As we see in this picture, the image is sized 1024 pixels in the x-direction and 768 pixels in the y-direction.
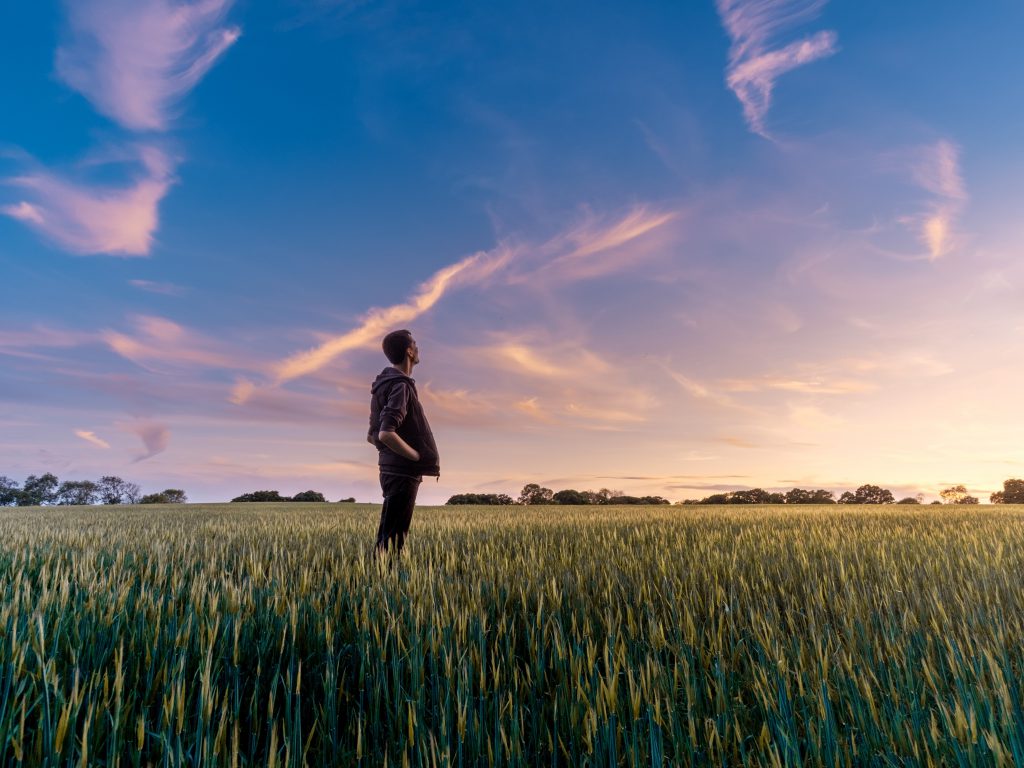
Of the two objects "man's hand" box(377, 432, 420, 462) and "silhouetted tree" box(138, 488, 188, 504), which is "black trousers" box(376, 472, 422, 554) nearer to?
"man's hand" box(377, 432, 420, 462)

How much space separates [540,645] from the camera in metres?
2.73

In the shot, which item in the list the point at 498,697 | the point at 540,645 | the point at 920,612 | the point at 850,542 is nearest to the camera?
the point at 498,697

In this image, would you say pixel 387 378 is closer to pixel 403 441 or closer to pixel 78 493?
pixel 403 441

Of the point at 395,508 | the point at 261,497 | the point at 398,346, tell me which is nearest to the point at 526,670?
the point at 395,508

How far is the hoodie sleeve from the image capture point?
180 inches

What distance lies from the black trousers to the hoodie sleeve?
54 cm

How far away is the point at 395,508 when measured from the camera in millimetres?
4992

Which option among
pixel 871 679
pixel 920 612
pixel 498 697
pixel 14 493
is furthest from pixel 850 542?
pixel 14 493

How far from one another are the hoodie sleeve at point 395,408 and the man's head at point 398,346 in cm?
41

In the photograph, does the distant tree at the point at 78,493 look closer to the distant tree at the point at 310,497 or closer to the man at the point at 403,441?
the distant tree at the point at 310,497

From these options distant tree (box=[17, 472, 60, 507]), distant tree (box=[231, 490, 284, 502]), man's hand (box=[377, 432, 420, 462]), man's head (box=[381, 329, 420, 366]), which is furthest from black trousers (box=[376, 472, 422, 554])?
distant tree (box=[17, 472, 60, 507])

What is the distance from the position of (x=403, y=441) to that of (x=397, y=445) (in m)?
0.11

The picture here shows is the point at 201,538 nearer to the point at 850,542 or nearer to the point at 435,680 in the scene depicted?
the point at 435,680

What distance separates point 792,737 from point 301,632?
228cm
